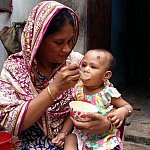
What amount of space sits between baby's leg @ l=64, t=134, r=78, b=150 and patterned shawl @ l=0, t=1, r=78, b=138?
9cm

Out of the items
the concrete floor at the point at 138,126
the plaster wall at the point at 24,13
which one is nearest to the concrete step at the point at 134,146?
the concrete floor at the point at 138,126

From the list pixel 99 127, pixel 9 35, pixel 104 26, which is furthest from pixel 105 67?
pixel 104 26

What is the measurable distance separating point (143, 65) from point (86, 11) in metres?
4.06

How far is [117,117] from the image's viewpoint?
180cm

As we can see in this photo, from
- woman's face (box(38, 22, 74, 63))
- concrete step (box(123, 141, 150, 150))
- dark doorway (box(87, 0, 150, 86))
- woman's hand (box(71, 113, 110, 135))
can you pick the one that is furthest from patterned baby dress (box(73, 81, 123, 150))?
dark doorway (box(87, 0, 150, 86))

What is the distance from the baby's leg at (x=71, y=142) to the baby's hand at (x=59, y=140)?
2cm

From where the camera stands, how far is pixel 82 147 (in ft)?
6.16

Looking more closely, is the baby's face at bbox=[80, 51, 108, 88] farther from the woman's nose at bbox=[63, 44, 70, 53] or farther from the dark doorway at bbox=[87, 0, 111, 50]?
the dark doorway at bbox=[87, 0, 111, 50]

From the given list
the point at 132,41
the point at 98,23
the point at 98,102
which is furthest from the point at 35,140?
the point at 132,41

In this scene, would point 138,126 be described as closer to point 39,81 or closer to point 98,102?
point 98,102

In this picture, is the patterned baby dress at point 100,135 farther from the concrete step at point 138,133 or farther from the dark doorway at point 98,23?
the dark doorway at point 98,23

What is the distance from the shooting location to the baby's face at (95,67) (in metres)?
2.00

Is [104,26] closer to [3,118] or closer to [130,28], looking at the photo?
[130,28]

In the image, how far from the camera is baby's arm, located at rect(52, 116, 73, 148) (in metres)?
1.84
